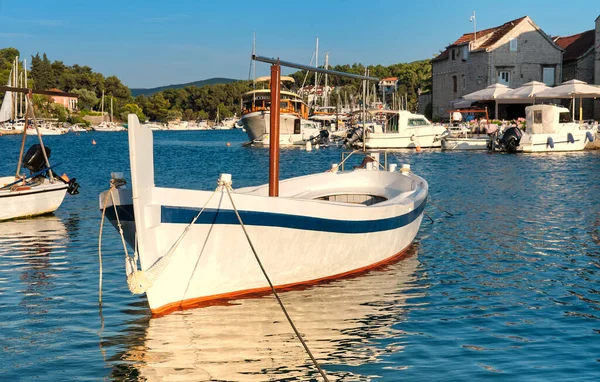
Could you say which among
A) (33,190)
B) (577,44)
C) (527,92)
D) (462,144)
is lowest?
(33,190)

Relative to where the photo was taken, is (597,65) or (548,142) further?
(597,65)

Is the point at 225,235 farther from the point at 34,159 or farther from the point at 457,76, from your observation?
the point at 457,76

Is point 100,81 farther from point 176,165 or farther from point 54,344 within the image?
point 54,344

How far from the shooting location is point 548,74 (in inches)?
2758

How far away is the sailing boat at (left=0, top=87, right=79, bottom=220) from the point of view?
20516 mm

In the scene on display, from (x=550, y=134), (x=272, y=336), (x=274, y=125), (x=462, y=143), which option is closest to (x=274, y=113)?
(x=274, y=125)

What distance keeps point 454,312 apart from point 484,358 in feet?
7.16

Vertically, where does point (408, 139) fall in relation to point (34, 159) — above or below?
above

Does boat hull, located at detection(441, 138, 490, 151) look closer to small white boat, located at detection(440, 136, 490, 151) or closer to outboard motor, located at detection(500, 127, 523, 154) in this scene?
small white boat, located at detection(440, 136, 490, 151)

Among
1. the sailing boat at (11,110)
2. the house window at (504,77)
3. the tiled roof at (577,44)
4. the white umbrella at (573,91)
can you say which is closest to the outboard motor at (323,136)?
the house window at (504,77)

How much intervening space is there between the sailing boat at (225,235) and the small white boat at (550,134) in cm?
3828

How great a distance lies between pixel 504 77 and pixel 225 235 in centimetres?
6284

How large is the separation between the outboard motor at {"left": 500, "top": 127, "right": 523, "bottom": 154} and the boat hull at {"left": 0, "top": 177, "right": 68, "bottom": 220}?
34538mm

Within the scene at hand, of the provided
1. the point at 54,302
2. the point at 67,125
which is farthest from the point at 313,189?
the point at 67,125
